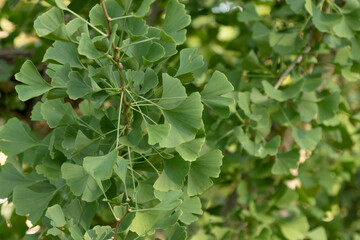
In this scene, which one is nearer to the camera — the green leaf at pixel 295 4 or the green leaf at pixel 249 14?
the green leaf at pixel 295 4

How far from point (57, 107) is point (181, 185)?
0.54 feet

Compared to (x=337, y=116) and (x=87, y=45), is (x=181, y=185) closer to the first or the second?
(x=87, y=45)

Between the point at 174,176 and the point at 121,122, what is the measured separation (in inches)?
3.4

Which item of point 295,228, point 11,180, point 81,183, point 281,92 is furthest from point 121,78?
point 295,228

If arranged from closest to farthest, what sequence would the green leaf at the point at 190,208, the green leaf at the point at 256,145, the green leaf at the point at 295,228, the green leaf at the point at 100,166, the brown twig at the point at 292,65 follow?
the green leaf at the point at 100,166
the green leaf at the point at 190,208
the green leaf at the point at 256,145
the brown twig at the point at 292,65
the green leaf at the point at 295,228

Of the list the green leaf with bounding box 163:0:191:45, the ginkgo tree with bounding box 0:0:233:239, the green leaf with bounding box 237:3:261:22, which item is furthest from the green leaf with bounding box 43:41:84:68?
the green leaf with bounding box 237:3:261:22

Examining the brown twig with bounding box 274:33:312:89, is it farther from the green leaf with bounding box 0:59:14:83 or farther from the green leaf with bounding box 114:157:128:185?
the green leaf with bounding box 0:59:14:83

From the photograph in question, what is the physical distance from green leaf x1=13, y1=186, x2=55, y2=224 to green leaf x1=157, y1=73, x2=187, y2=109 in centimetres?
19

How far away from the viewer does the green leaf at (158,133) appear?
0.51 meters

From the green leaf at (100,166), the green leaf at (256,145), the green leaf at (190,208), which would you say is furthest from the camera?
the green leaf at (256,145)

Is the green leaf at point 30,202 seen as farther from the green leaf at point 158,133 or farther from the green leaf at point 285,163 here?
the green leaf at point 285,163

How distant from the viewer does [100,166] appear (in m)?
0.50

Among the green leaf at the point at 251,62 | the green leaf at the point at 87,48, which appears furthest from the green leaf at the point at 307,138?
the green leaf at the point at 87,48

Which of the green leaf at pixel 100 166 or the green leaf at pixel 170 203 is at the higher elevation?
the green leaf at pixel 100 166
